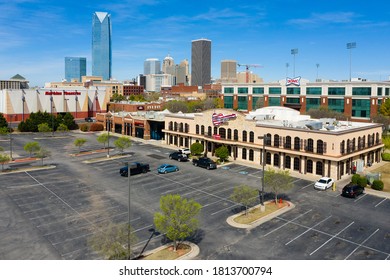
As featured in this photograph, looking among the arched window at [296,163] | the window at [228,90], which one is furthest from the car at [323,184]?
the window at [228,90]

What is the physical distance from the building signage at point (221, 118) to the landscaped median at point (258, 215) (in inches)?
1055

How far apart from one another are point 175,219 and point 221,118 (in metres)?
40.0

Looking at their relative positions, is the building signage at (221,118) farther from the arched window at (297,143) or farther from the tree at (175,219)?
the tree at (175,219)

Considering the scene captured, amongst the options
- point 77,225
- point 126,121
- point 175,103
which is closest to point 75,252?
point 77,225

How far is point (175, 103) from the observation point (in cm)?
14425

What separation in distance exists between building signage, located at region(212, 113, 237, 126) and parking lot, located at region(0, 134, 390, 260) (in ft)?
36.4

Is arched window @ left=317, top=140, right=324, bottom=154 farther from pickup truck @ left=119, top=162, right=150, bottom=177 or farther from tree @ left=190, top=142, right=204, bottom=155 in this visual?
pickup truck @ left=119, top=162, right=150, bottom=177

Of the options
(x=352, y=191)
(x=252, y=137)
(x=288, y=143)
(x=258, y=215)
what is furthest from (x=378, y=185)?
(x=252, y=137)

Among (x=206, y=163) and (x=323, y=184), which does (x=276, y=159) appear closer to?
(x=206, y=163)

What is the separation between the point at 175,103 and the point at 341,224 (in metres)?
115

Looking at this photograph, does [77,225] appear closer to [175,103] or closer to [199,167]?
[199,167]

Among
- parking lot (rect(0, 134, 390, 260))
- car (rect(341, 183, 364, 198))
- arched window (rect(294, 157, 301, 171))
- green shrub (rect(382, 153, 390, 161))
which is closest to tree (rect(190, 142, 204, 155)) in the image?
parking lot (rect(0, 134, 390, 260))

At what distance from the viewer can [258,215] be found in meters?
36.5

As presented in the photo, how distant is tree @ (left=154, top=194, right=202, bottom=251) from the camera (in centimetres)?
2703
